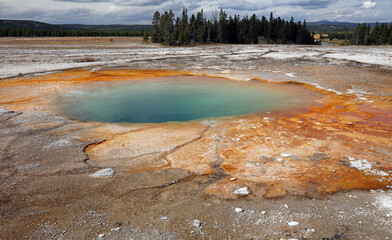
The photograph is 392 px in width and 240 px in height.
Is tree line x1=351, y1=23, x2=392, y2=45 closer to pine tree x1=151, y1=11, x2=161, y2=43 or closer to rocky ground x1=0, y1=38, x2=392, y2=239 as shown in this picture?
pine tree x1=151, y1=11, x2=161, y2=43

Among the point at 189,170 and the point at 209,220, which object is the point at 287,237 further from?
the point at 189,170

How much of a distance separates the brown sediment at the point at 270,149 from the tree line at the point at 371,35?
6084 cm

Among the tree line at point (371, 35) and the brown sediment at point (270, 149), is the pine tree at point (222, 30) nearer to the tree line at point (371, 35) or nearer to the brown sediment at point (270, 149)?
the tree line at point (371, 35)

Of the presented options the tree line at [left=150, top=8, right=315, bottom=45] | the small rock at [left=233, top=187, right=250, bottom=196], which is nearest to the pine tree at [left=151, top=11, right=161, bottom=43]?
the tree line at [left=150, top=8, right=315, bottom=45]

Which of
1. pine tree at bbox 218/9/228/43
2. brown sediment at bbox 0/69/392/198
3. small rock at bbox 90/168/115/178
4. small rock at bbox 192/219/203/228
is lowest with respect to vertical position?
small rock at bbox 192/219/203/228

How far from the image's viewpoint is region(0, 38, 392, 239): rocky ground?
3.47 meters

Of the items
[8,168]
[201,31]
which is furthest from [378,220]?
[201,31]

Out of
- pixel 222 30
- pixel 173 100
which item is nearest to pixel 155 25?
pixel 222 30

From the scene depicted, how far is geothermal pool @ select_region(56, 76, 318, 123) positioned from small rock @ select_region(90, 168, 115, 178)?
3.50 meters

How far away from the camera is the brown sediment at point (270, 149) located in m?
4.55

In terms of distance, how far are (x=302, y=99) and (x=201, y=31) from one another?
45789mm

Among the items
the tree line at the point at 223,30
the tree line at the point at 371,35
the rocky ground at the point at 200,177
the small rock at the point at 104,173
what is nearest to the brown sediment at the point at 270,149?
the rocky ground at the point at 200,177

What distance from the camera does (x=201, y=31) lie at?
5297cm

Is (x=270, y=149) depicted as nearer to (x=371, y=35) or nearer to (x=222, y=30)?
(x=222, y=30)
